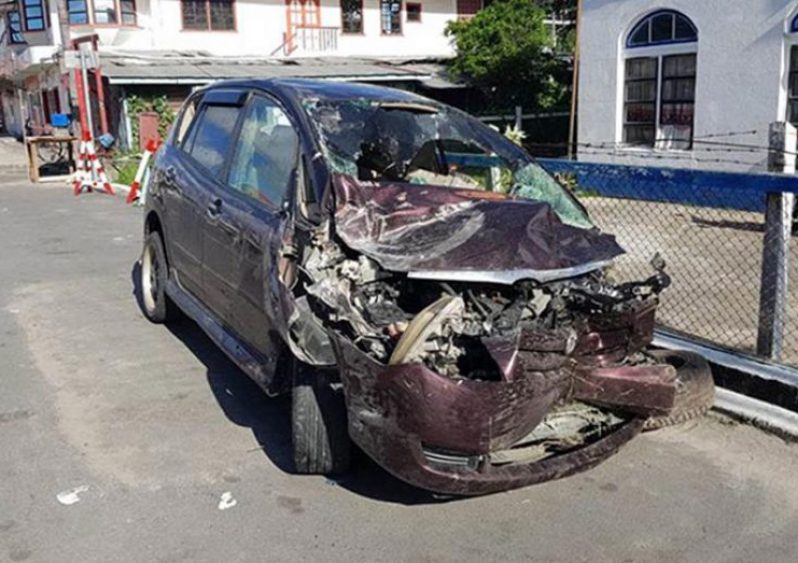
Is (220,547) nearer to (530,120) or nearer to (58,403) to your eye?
(58,403)

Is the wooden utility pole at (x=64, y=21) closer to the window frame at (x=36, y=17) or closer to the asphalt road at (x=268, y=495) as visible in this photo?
the window frame at (x=36, y=17)

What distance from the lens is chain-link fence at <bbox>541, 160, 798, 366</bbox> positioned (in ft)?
16.1

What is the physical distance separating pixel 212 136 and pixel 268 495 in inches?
103

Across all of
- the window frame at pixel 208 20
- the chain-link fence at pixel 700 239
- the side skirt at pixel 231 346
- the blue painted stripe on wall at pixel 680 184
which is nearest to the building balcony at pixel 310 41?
the window frame at pixel 208 20

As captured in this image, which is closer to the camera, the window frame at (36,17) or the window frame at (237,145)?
the window frame at (237,145)

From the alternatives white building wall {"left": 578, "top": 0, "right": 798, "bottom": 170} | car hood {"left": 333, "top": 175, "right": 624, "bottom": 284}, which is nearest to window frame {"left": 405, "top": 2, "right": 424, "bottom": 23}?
white building wall {"left": 578, "top": 0, "right": 798, "bottom": 170}

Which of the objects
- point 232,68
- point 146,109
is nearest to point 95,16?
point 146,109

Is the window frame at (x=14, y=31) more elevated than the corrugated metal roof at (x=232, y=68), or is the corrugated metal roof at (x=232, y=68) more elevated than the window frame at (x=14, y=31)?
the window frame at (x=14, y=31)

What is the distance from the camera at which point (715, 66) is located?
14.2m

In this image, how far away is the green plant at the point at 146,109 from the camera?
23.8 metres

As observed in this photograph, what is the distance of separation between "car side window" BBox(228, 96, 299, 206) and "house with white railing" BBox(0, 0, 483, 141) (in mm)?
19169

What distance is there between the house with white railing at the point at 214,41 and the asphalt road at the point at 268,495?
19.5 metres

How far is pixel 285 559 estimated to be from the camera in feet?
10.8

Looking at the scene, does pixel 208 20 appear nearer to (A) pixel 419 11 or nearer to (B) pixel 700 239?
(A) pixel 419 11
